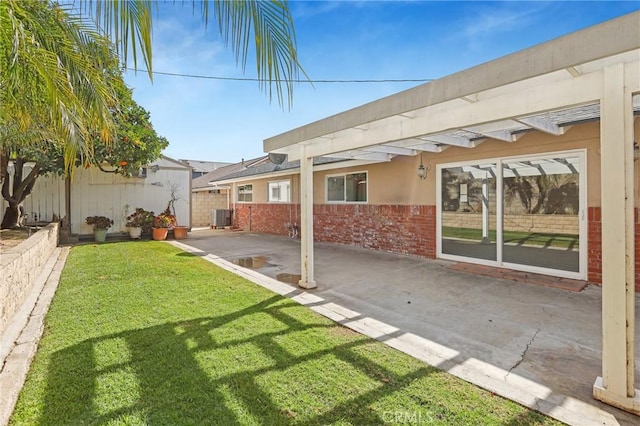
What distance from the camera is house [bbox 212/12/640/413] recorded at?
2.74 metres

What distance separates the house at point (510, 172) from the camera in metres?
2.74

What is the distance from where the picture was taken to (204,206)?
74.2ft

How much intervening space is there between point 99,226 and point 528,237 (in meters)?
15.2

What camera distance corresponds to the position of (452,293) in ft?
20.2

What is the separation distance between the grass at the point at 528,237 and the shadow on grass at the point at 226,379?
548 cm

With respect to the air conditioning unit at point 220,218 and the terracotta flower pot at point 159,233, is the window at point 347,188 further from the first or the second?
the air conditioning unit at point 220,218

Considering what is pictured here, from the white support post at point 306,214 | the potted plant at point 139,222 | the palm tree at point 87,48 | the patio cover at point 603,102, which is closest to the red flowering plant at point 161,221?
the potted plant at point 139,222

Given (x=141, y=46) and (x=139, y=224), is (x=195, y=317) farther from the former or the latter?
(x=139, y=224)

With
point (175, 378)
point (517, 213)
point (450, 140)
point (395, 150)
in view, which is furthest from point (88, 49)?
point (517, 213)

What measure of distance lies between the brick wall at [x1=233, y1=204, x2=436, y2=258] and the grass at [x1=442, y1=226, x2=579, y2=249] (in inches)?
34.6

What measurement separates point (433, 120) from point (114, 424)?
4.55 metres

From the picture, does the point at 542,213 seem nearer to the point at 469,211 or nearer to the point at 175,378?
the point at 469,211

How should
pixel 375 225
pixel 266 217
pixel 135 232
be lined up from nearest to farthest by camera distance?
pixel 375 225 < pixel 135 232 < pixel 266 217

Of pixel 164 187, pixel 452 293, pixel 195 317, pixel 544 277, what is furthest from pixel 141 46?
pixel 164 187
